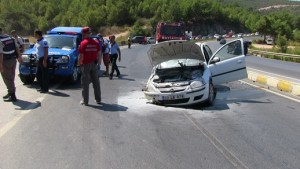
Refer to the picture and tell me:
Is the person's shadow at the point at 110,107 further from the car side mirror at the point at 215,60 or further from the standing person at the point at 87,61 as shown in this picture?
the car side mirror at the point at 215,60

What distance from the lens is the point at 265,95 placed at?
12.2 metres

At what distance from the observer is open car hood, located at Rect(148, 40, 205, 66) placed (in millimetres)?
11492

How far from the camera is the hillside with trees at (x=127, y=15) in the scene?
10531 cm

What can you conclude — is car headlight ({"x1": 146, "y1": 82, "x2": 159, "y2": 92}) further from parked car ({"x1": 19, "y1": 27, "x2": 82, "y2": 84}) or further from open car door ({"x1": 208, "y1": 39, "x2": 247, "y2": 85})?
parked car ({"x1": 19, "y1": 27, "x2": 82, "y2": 84})

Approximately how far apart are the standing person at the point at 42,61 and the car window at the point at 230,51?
4.90 meters

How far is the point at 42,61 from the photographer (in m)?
12.3

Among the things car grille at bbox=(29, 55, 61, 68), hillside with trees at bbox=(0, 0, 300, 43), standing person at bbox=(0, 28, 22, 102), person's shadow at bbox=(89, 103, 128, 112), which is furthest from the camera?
hillside with trees at bbox=(0, 0, 300, 43)

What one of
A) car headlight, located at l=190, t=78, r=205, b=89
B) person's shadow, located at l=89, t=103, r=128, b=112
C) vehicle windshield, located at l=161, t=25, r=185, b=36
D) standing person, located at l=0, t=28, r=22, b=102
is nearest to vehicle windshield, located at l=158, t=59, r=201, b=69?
car headlight, located at l=190, t=78, r=205, b=89

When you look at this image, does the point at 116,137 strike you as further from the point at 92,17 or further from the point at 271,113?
the point at 92,17

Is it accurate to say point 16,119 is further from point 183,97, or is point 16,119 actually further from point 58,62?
point 58,62

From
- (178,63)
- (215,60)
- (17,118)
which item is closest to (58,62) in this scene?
(178,63)

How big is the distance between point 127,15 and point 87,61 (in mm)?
126078

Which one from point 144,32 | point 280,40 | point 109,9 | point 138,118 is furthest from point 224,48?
point 109,9

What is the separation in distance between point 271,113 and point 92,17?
117 metres
